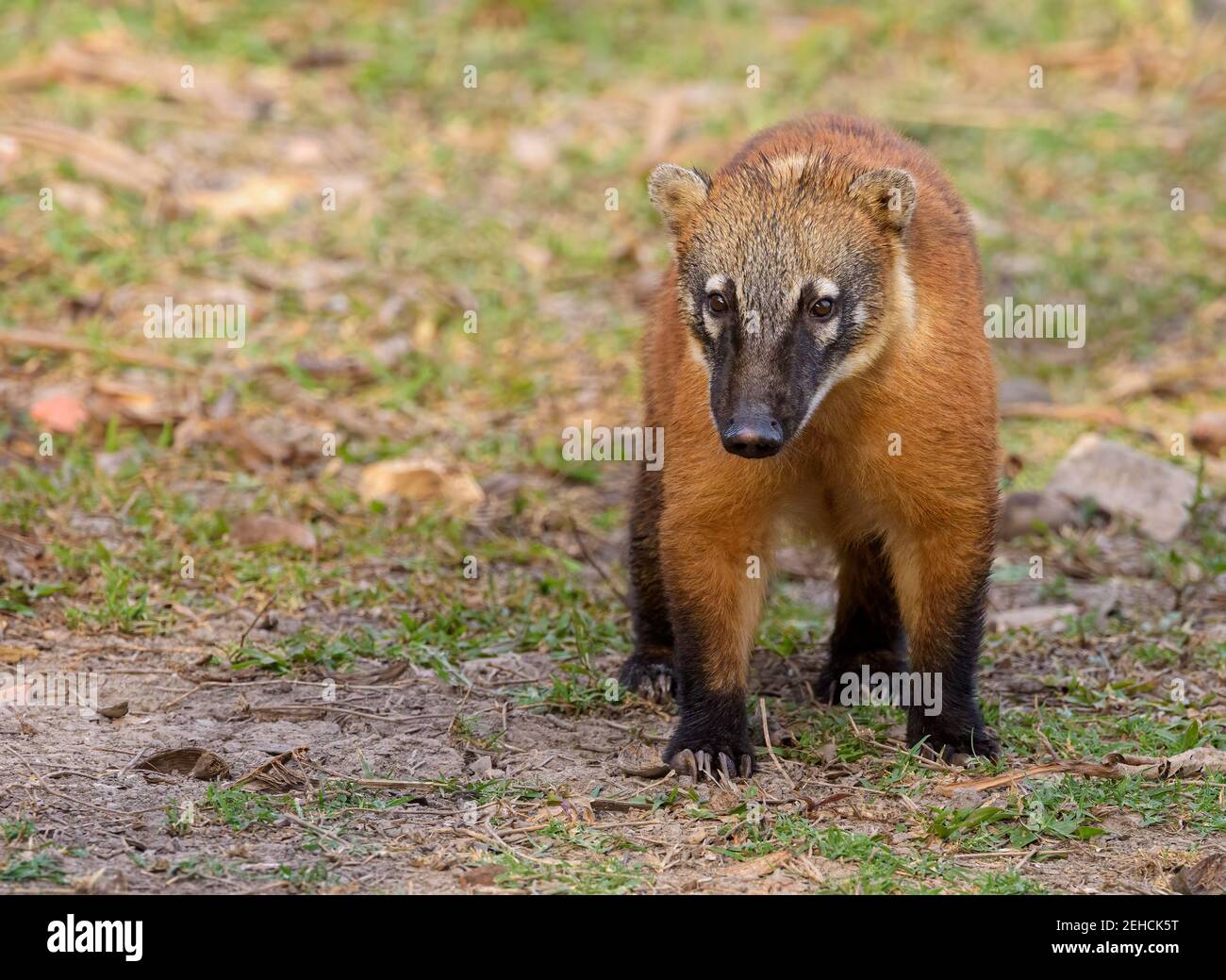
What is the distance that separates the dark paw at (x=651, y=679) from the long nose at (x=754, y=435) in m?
1.67

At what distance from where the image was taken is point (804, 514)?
5.90 metres

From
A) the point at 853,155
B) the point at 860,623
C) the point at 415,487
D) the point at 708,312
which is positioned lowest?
the point at 860,623

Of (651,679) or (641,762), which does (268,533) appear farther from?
(641,762)

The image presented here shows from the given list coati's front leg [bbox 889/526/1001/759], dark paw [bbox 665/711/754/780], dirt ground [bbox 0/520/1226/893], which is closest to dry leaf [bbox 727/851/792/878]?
dirt ground [bbox 0/520/1226/893]

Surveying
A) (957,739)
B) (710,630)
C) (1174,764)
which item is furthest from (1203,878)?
(710,630)

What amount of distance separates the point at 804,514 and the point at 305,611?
2.38 meters

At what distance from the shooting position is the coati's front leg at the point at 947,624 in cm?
567

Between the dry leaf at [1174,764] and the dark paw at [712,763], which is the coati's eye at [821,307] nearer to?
the dark paw at [712,763]

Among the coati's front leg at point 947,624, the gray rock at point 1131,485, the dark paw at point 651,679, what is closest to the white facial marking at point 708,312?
the coati's front leg at point 947,624

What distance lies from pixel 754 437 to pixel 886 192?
3.51 feet

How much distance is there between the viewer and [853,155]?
5.81 metres
